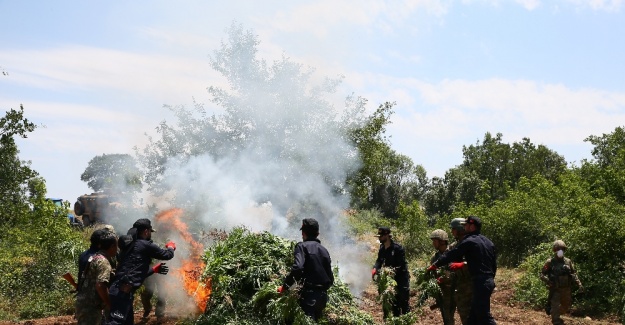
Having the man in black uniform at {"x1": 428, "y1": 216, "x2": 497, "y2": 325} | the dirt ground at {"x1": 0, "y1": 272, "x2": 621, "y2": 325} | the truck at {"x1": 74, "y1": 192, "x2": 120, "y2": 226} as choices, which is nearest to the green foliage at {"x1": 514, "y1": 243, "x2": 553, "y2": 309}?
the dirt ground at {"x1": 0, "y1": 272, "x2": 621, "y2": 325}

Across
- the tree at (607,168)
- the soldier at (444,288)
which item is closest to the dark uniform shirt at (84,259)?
the soldier at (444,288)

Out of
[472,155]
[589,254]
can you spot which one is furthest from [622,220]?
[472,155]

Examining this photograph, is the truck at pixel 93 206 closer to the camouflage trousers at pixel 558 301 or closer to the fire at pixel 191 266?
the fire at pixel 191 266

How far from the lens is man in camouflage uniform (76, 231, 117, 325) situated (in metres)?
6.87

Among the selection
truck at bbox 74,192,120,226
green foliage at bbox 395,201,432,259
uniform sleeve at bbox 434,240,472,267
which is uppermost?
truck at bbox 74,192,120,226

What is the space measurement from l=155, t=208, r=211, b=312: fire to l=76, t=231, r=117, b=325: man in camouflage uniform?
1.72 meters

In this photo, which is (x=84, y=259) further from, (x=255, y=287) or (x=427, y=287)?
(x=427, y=287)

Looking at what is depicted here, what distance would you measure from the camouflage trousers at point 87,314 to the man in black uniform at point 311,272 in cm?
224

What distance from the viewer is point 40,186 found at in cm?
1522

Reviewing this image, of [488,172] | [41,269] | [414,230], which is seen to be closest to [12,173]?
[41,269]

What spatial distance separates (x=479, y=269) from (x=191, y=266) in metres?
5.46

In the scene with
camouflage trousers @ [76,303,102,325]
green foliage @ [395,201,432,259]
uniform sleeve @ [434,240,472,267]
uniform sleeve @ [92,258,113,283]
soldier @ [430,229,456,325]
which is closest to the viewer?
uniform sleeve @ [92,258,113,283]

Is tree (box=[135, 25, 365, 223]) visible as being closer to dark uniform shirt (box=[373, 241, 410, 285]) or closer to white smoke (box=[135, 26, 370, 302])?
white smoke (box=[135, 26, 370, 302])

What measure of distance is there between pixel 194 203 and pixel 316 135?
5628 millimetres
